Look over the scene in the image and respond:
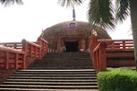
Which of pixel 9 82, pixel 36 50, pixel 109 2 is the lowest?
pixel 9 82

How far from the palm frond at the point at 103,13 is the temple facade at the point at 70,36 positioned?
17522mm

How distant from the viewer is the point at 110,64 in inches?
861

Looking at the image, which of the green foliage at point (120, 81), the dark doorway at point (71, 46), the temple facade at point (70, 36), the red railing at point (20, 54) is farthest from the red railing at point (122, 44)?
the green foliage at point (120, 81)

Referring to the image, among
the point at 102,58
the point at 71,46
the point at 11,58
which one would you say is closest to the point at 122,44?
the point at 11,58

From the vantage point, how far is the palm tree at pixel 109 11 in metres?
14.4

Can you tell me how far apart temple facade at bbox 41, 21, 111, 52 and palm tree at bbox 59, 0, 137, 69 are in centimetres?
1717

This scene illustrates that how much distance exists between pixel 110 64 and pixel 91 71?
5.25 m

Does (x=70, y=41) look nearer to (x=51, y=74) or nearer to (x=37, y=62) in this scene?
(x=37, y=62)

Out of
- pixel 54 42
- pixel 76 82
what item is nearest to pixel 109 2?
pixel 76 82

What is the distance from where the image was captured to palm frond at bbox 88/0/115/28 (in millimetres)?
14641

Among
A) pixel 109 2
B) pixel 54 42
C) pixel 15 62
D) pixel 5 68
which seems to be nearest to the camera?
pixel 109 2

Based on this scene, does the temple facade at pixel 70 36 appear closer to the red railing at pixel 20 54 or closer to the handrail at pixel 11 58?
the red railing at pixel 20 54

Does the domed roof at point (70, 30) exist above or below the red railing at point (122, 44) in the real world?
above

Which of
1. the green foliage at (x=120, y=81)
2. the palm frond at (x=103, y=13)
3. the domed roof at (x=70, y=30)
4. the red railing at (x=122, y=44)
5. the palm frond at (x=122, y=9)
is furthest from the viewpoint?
the domed roof at (x=70, y=30)
